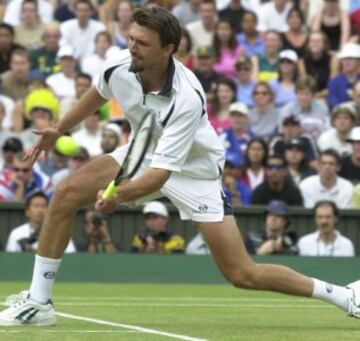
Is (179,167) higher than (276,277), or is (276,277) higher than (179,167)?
(179,167)

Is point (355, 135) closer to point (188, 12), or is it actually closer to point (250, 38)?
point (250, 38)

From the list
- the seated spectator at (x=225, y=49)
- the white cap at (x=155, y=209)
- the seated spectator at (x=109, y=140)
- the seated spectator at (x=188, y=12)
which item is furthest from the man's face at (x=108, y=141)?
the seated spectator at (x=188, y=12)

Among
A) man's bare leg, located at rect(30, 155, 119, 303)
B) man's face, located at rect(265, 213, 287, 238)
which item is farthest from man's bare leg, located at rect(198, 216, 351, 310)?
man's face, located at rect(265, 213, 287, 238)

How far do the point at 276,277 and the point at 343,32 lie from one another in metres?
10.1

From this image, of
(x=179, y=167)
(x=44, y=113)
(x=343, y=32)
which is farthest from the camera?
(x=343, y=32)

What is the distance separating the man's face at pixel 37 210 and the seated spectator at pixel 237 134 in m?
2.69

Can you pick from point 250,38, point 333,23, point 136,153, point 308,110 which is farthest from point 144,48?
point 333,23

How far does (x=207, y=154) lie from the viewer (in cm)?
863

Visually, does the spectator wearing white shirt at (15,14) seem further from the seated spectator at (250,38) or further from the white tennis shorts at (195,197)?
the white tennis shorts at (195,197)

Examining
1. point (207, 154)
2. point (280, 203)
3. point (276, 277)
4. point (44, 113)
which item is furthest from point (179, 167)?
point (44, 113)

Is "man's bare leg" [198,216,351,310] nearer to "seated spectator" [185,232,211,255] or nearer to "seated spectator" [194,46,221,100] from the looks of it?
"seated spectator" [185,232,211,255]

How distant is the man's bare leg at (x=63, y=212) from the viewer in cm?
859

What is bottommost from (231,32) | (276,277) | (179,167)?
(276,277)

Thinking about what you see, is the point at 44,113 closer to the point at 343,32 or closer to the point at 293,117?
the point at 293,117
